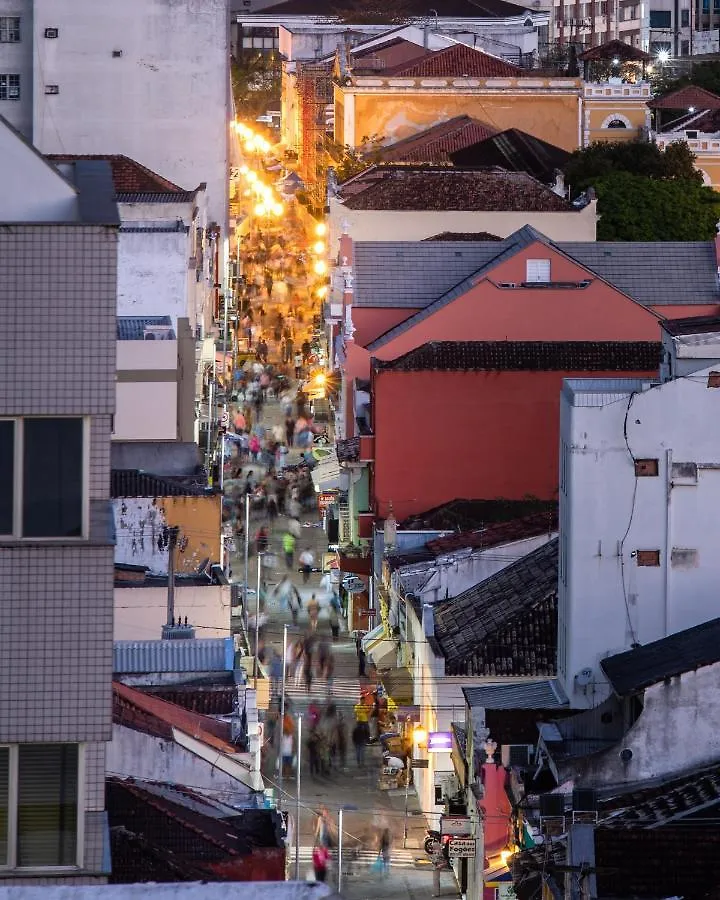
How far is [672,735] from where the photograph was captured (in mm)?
26516

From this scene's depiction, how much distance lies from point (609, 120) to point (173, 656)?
70692 millimetres

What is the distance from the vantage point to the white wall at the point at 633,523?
30594mm

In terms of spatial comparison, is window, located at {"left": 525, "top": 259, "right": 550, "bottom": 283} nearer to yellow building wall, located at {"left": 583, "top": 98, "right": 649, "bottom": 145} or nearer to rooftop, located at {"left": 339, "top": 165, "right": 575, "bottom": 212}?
rooftop, located at {"left": 339, "top": 165, "right": 575, "bottom": 212}

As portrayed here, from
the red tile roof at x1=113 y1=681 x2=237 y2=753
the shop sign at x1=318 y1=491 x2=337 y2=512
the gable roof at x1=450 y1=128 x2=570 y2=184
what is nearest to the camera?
the red tile roof at x1=113 y1=681 x2=237 y2=753

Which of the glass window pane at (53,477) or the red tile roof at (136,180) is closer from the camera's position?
the glass window pane at (53,477)

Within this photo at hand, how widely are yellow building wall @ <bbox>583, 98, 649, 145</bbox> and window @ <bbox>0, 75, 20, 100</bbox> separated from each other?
2611 centimetres

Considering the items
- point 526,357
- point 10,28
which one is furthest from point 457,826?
point 10,28

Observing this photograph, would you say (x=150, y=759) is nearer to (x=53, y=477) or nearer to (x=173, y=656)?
(x=173, y=656)

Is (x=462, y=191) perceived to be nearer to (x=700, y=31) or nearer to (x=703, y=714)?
(x=703, y=714)

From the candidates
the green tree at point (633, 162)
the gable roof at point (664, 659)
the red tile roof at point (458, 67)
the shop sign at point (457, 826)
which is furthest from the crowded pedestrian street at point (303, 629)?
the red tile roof at point (458, 67)

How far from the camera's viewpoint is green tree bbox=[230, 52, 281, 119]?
158 meters

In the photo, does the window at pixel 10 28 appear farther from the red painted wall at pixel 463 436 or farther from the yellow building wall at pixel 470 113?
the red painted wall at pixel 463 436

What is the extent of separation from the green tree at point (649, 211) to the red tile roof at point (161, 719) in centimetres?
4783

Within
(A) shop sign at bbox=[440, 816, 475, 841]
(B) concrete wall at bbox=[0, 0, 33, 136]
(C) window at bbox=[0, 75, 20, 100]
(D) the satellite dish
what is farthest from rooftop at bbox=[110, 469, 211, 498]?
(C) window at bbox=[0, 75, 20, 100]
